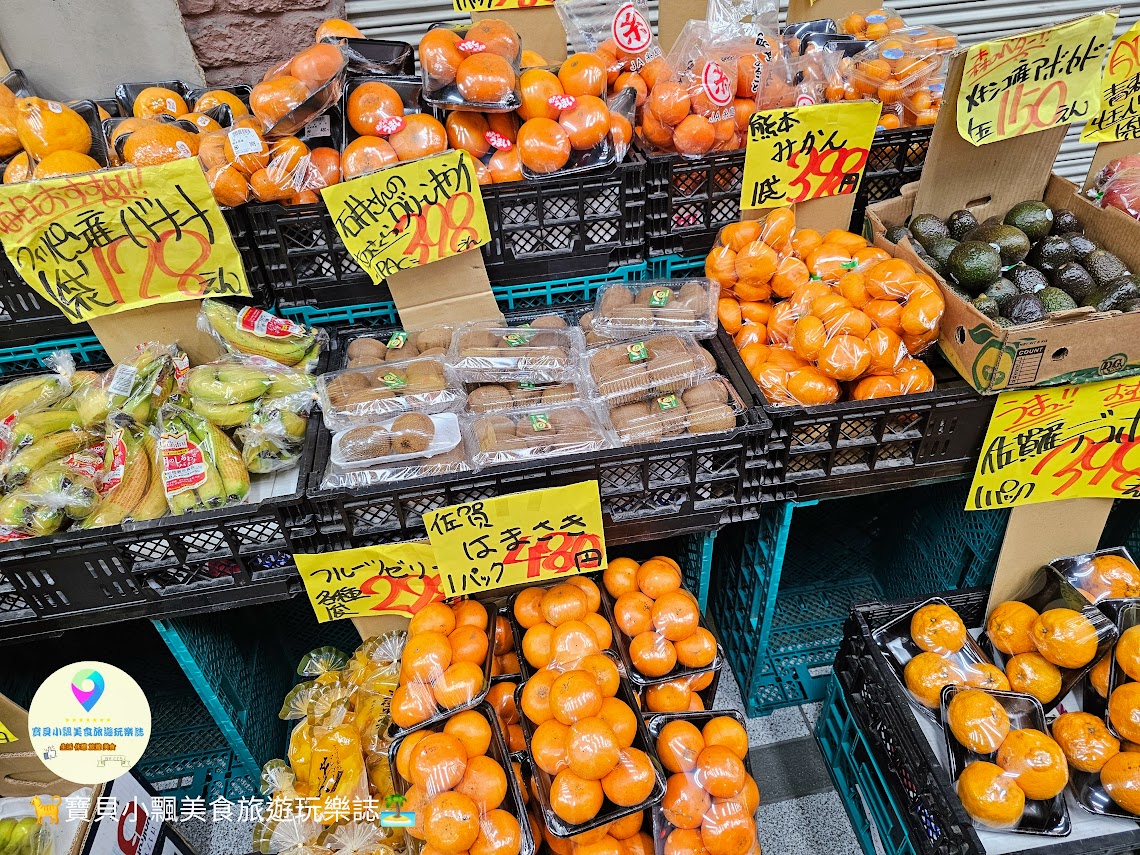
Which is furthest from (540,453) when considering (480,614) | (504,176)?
(504,176)

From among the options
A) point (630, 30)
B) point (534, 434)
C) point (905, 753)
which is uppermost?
point (630, 30)

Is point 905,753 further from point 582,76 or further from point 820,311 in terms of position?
point 582,76

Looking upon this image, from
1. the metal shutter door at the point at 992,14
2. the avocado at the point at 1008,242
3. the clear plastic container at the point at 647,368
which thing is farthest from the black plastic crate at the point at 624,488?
the metal shutter door at the point at 992,14

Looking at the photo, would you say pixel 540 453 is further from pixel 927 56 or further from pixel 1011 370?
pixel 927 56

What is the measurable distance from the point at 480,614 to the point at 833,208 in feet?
4.64

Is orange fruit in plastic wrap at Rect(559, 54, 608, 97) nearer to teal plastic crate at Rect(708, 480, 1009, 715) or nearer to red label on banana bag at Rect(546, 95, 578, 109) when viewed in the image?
red label on banana bag at Rect(546, 95, 578, 109)

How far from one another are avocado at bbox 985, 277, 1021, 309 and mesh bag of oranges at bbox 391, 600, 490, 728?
4.66ft

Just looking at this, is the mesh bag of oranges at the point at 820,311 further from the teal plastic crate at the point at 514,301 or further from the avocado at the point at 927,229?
the teal plastic crate at the point at 514,301

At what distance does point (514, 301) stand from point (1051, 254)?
1385 mm

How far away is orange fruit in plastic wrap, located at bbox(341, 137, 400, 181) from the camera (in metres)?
1.67

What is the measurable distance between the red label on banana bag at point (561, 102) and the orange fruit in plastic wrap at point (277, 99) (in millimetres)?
574

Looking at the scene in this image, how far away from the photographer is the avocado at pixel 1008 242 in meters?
1.79

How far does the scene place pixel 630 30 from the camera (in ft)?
6.78

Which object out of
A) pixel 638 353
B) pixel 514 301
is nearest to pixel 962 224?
pixel 638 353
